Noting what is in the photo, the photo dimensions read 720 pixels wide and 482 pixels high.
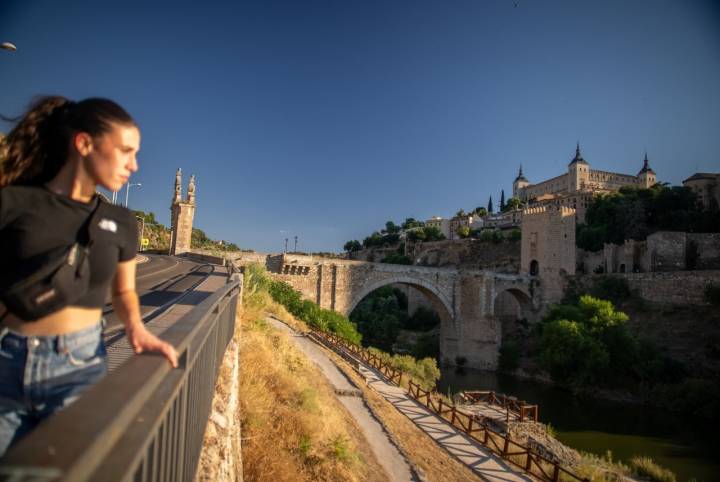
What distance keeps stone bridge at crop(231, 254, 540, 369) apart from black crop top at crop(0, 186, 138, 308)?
72.2 feet

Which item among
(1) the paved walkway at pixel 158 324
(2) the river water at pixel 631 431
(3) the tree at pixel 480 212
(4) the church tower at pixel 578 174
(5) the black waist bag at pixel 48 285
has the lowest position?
(2) the river water at pixel 631 431

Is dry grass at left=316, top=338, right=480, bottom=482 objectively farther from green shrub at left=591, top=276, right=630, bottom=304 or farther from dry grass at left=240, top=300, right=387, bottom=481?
green shrub at left=591, top=276, right=630, bottom=304

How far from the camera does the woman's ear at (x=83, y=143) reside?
62.2 inches

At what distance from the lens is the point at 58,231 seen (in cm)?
141

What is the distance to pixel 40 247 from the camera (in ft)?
4.50

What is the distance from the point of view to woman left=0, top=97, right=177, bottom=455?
1.37 meters

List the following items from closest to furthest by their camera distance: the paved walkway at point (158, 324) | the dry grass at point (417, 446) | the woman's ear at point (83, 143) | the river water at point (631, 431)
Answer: the woman's ear at point (83, 143)
the paved walkway at point (158, 324)
the dry grass at point (417, 446)
the river water at point (631, 431)

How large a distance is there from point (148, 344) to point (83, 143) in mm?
801

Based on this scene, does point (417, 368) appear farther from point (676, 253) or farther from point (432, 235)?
point (432, 235)

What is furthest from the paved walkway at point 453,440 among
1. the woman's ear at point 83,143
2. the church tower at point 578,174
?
the church tower at point 578,174

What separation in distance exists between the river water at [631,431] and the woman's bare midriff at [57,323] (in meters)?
18.1

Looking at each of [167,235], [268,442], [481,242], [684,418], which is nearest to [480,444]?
[268,442]

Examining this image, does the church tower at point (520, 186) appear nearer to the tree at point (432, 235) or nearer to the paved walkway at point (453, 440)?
the tree at point (432, 235)

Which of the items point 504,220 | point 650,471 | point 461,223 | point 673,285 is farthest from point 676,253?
point 461,223
